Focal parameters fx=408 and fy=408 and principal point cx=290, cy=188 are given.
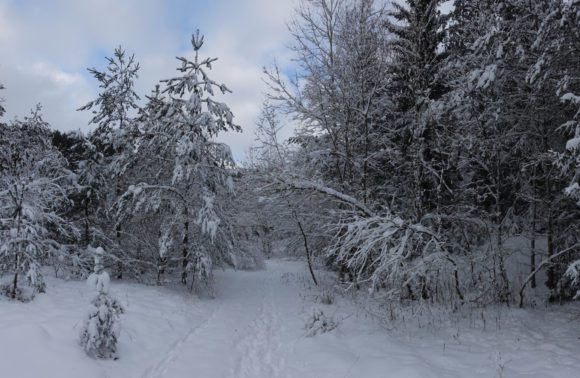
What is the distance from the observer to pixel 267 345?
8.61m

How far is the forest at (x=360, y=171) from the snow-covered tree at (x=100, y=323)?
344 cm

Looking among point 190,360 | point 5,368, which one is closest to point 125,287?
point 190,360

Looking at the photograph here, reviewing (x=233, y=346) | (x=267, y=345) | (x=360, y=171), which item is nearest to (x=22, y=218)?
(x=233, y=346)

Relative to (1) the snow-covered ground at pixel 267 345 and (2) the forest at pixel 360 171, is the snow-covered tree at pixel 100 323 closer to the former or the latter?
(1) the snow-covered ground at pixel 267 345

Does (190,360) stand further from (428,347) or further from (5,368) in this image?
(428,347)

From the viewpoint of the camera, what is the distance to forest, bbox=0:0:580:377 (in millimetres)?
10266

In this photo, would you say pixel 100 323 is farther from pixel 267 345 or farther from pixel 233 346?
pixel 267 345

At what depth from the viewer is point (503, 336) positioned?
849 cm

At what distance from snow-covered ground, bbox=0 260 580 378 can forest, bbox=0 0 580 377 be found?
3.71 feet

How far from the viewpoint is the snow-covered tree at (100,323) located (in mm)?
Result: 6578

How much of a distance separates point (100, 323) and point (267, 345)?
3.43 meters

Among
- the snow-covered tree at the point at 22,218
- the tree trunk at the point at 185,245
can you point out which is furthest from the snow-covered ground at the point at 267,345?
the tree trunk at the point at 185,245

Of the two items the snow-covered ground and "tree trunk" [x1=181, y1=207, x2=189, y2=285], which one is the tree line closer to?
the snow-covered ground

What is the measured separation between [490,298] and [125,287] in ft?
35.9
